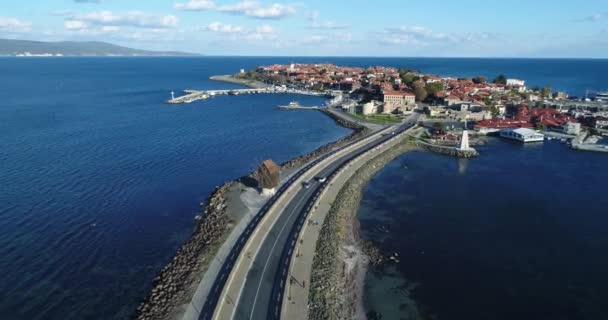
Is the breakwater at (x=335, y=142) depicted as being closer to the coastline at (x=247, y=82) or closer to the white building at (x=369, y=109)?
the white building at (x=369, y=109)

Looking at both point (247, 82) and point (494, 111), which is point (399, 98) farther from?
point (247, 82)

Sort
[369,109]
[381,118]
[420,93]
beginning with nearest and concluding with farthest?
[381,118] → [369,109] → [420,93]

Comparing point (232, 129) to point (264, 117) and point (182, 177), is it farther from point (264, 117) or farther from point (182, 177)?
point (182, 177)

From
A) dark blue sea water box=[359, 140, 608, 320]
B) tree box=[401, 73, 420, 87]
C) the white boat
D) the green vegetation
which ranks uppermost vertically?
tree box=[401, 73, 420, 87]

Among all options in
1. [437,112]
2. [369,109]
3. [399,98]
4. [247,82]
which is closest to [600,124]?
[437,112]

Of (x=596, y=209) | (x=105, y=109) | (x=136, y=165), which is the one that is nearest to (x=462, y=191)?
(x=596, y=209)

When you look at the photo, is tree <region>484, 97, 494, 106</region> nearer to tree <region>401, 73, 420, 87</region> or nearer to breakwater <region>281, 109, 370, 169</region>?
tree <region>401, 73, 420, 87</region>

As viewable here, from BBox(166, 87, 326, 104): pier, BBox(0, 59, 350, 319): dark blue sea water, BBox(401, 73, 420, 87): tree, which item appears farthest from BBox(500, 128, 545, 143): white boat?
BBox(166, 87, 326, 104): pier

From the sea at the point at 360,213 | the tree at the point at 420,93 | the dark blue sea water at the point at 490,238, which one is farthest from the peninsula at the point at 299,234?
the tree at the point at 420,93
